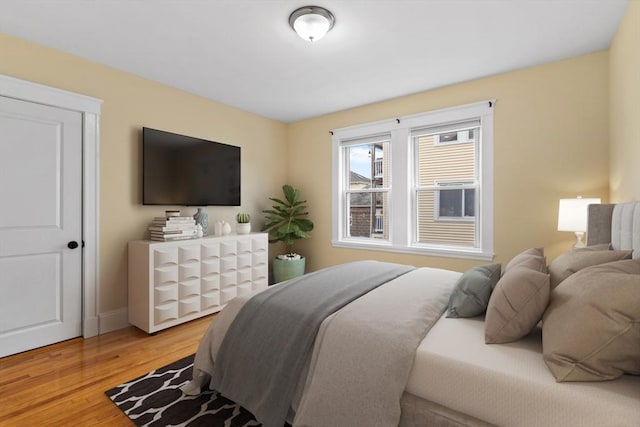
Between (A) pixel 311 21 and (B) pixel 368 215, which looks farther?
(B) pixel 368 215

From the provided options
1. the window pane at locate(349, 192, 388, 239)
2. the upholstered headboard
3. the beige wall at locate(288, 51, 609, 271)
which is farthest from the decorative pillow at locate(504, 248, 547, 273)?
the window pane at locate(349, 192, 388, 239)

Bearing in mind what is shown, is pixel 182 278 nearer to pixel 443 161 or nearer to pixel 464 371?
pixel 464 371

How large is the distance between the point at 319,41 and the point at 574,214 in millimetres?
2568

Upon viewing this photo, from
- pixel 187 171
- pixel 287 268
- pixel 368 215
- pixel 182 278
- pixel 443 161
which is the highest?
pixel 443 161

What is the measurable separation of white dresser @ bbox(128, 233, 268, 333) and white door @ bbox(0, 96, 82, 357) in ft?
1.66

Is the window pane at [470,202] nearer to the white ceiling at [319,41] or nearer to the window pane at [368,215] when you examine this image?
the window pane at [368,215]

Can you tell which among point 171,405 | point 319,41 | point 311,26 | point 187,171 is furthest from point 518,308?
point 187,171

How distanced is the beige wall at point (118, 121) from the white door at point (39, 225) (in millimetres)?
222

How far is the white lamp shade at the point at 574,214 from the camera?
2.49 meters

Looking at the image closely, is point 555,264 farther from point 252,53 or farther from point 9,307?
point 9,307

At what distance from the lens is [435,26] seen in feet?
7.72

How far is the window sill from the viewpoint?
3373 millimetres

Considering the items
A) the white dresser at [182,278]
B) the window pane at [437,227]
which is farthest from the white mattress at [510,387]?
the white dresser at [182,278]

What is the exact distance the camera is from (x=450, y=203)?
12.2ft
